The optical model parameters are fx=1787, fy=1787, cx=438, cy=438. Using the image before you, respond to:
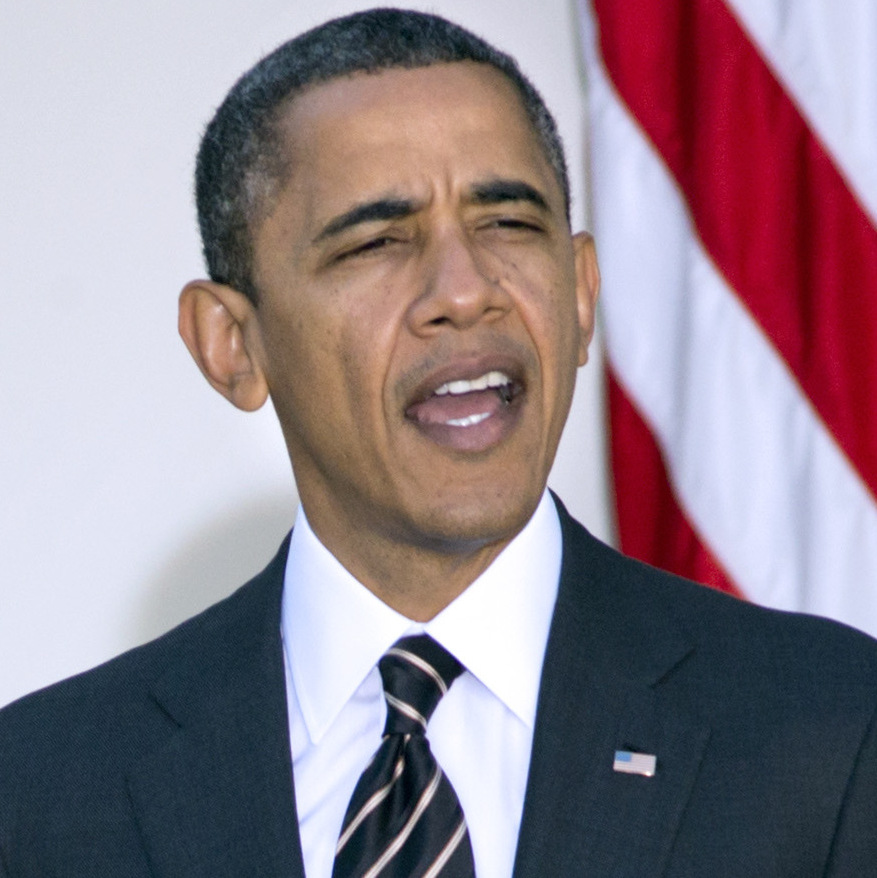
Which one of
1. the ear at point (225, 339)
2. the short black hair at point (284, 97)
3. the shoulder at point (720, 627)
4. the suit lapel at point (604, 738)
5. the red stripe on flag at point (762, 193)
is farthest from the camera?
the red stripe on flag at point (762, 193)

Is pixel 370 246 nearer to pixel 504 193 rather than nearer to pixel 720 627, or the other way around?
pixel 504 193

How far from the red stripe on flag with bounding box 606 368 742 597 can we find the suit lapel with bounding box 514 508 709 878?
0.69 m

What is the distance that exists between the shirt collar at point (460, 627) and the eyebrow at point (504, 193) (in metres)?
0.30

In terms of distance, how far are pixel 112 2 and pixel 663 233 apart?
0.85 metres

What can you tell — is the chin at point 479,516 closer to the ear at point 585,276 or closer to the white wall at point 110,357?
the ear at point 585,276

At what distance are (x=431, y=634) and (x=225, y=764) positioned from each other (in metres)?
0.24

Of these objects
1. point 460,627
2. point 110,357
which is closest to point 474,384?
point 460,627

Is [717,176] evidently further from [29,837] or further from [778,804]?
[29,837]

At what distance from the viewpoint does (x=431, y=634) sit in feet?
5.69

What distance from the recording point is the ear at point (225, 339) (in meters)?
1.92

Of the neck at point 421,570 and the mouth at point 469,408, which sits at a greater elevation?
the mouth at point 469,408

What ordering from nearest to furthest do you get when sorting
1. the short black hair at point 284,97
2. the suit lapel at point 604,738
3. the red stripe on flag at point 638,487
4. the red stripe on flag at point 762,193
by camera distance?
the suit lapel at point 604,738, the short black hair at point 284,97, the red stripe on flag at point 762,193, the red stripe on flag at point 638,487

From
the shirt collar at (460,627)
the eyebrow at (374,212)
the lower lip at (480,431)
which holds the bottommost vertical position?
the shirt collar at (460,627)

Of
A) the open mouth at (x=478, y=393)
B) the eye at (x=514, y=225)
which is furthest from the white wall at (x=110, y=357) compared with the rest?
the open mouth at (x=478, y=393)
